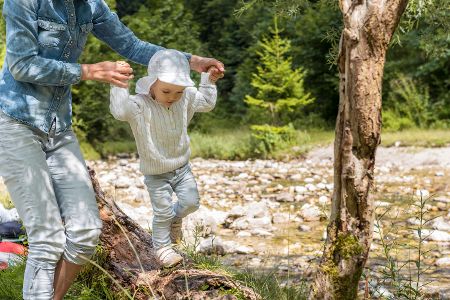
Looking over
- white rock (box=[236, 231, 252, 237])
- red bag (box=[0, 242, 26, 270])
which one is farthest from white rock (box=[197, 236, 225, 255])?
red bag (box=[0, 242, 26, 270])

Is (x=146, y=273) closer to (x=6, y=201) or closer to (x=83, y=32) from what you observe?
(x=83, y=32)

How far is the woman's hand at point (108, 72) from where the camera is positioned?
2705 mm

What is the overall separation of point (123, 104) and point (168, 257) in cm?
87

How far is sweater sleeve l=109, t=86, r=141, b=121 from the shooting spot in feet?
10.3

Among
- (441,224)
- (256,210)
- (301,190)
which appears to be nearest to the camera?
(441,224)

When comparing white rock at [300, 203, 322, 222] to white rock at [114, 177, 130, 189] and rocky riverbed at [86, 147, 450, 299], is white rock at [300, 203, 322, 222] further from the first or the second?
white rock at [114, 177, 130, 189]

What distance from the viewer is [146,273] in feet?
11.5

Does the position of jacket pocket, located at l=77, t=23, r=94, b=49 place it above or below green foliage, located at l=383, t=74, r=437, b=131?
above

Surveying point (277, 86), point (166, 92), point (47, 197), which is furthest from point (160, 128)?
point (277, 86)

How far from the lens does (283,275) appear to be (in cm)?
526

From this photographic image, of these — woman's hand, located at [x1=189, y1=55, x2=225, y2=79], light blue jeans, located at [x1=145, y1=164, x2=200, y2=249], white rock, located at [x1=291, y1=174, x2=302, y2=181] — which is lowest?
white rock, located at [x1=291, y1=174, x2=302, y2=181]

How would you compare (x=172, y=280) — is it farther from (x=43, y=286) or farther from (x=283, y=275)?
(x=283, y=275)

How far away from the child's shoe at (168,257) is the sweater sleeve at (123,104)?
746 mm

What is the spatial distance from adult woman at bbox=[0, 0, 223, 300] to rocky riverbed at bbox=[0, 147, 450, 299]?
2.96 feet
